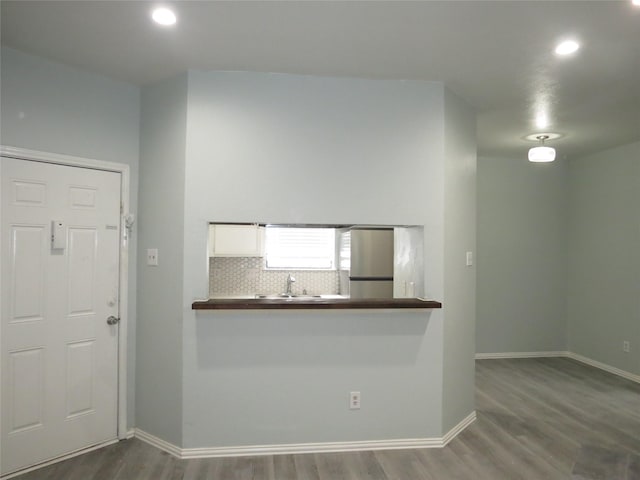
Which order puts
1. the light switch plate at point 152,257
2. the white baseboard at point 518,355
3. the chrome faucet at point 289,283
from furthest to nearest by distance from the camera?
the white baseboard at point 518,355 < the chrome faucet at point 289,283 < the light switch plate at point 152,257

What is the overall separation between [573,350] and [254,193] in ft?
16.7

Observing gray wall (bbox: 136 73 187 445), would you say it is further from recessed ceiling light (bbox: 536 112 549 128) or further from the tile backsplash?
recessed ceiling light (bbox: 536 112 549 128)

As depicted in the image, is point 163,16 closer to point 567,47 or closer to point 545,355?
point 567,47

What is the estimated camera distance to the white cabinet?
16.6ft

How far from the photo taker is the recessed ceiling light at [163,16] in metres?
2.23

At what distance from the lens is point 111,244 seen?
316 cm

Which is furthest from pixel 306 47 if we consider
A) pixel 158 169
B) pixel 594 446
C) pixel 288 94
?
pixel 594 446

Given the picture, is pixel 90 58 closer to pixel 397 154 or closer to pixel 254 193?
pixel 254 193

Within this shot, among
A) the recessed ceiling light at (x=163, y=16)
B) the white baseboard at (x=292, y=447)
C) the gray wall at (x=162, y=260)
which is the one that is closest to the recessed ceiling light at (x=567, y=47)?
the recessed ceiling light at (x=163, y=16)

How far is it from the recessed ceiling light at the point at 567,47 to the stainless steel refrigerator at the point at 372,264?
1.94 m

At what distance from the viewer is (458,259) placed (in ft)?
11.1

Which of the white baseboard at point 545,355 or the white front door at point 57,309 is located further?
the white baseboard at point 545,355

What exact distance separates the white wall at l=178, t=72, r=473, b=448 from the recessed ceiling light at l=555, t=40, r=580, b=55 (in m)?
0.80

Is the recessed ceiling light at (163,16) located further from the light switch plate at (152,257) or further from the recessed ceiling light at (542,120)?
the recessed ceiling light at (542,120)
